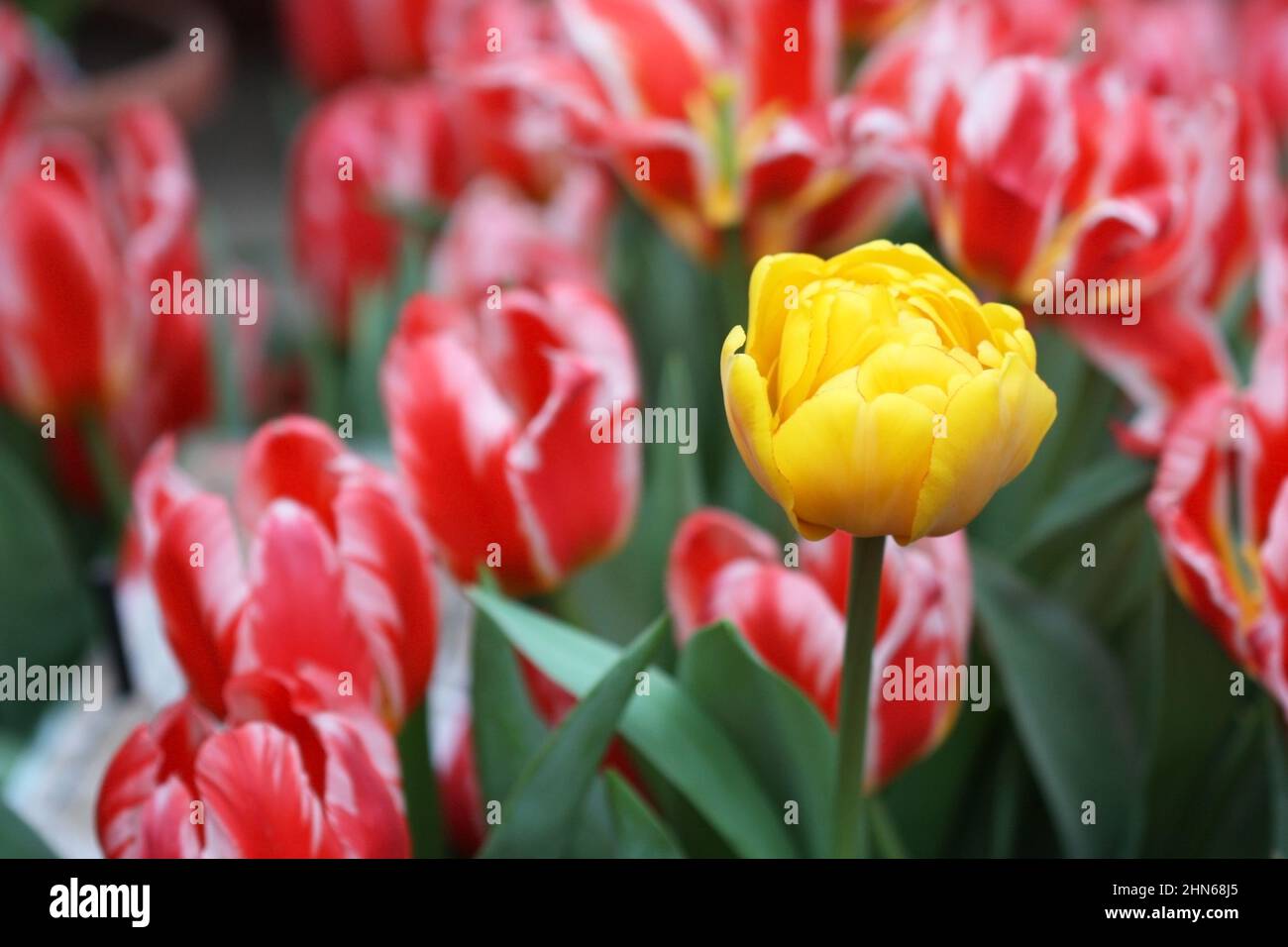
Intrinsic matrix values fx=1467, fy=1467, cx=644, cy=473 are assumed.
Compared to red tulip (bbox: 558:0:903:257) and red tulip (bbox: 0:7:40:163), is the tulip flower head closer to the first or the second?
red tulip (bbox: 558:0:903:257)

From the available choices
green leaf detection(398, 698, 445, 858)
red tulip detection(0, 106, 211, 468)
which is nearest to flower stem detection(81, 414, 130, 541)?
A: red tulip detection(0, 106, 211, 468)

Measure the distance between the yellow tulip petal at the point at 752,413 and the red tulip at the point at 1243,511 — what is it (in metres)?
0.12

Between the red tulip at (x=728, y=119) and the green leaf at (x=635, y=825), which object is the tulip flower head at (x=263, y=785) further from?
the red tulip at (x=728, y=119)

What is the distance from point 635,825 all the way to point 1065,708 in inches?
5.0

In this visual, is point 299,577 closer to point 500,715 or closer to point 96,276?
point 500,715

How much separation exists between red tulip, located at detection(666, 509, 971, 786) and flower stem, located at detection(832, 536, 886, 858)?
0.03m

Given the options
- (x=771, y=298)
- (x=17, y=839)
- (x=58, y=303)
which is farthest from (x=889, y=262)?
(x=58, y=303)

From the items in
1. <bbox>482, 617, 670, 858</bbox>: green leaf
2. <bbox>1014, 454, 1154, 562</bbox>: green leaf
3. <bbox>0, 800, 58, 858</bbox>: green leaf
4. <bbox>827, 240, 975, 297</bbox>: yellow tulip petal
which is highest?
<bbox>827, 240, 975, 297</bbox>: yellow tulip petal

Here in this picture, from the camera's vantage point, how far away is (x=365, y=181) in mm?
615

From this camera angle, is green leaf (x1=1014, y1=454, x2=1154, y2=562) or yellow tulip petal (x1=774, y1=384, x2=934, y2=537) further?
green leaf (x1=1014, y1=454, x2=1154, y2=562)

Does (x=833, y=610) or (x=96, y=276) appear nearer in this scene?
(x=833, y=610)

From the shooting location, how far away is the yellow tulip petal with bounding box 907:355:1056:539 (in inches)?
8.8

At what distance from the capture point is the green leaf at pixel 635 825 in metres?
0.31
